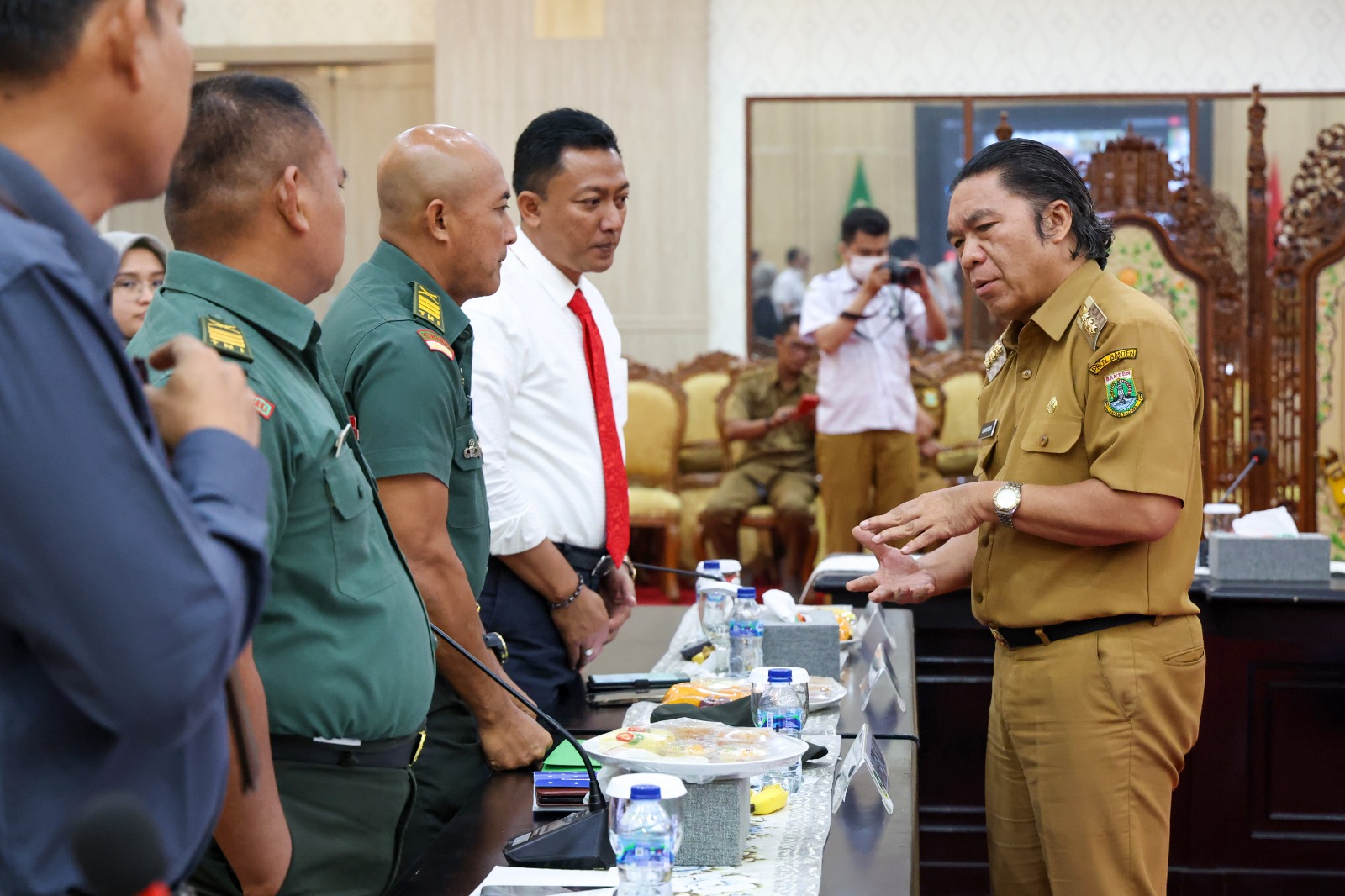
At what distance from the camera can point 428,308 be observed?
1.76 meters

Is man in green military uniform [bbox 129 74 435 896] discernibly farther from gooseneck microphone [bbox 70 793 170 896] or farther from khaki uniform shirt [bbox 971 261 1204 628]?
khaki uniform shirt [bbox 971 261 1204 628]

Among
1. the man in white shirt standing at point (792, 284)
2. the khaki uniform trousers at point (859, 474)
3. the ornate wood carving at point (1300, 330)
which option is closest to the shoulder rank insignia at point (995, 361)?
the khaki uniform trousers at point (859, 474)

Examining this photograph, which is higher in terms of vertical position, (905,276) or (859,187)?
(859,187)

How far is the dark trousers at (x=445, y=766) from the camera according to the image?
1699 mm

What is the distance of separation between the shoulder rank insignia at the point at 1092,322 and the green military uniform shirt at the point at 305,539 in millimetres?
1104

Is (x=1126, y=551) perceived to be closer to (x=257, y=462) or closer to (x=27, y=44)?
(x=257, y=462)

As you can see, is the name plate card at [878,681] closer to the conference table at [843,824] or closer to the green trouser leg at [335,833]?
the conference table at [843,824]

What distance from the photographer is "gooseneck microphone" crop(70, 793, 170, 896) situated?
1.97ft

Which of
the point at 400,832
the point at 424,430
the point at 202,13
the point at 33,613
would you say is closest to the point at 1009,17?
the point at 202,13

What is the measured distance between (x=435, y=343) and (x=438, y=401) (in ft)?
0.29

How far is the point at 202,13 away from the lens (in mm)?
6977

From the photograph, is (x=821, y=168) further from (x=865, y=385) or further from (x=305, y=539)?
(x=305, y=539)

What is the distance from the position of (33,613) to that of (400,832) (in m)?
0.73

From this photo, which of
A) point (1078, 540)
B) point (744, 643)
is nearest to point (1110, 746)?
point (1078, 540)
